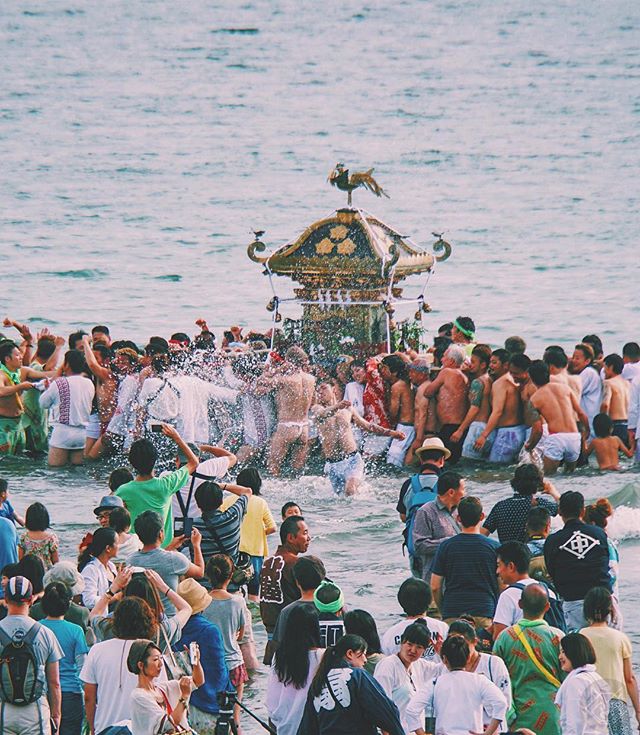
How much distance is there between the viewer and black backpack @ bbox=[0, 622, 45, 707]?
7.76 meters

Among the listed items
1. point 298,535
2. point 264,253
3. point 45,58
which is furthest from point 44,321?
point 45,58

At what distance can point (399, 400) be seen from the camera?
52.5ft

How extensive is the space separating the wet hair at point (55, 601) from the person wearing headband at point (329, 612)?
4.02 feet

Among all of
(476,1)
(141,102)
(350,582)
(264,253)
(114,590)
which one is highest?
(476,1)

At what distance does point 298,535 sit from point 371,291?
28.0 feet

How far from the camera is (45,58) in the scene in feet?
261

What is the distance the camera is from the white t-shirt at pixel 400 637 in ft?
25.7

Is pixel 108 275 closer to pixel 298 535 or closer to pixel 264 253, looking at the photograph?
pixel 264 253

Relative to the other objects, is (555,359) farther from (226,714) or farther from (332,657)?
(332,657)

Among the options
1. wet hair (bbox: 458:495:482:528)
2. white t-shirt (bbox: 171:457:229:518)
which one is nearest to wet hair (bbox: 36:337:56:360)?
white t-shirt (bbox: 171:457:229:518)

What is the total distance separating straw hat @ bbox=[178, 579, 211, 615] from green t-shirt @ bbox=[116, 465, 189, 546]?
5.97 ft

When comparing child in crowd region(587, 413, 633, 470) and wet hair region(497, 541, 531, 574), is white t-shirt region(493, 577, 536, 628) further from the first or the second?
child in crowd region(587, 413, 633, 470)

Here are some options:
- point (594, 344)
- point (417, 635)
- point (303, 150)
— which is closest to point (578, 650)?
point (417, 635)

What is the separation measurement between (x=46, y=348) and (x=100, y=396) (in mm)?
900
